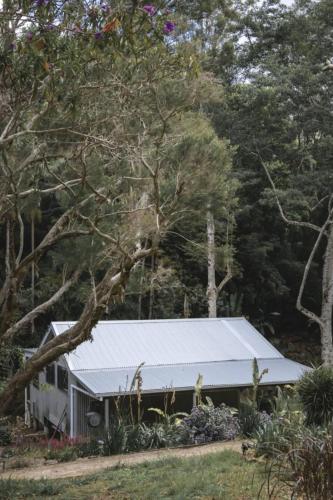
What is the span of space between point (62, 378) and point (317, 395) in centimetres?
890

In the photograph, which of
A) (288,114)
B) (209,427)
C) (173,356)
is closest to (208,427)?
(209,427)

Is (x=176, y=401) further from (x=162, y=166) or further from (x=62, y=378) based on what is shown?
(x=162, y=166)

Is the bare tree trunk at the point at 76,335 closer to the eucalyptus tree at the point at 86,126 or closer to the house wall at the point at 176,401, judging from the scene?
the eucalyptus tree at the point at 86,126

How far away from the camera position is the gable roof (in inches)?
584

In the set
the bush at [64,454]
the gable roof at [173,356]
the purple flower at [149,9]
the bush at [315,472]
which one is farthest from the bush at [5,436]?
the purple flower at [149,9]

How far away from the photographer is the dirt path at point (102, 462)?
930 centimetres

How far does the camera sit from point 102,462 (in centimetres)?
1020

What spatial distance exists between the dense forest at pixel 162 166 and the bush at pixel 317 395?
12.1 ft

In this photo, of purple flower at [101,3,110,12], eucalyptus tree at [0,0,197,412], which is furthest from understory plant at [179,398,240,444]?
purple flower at [101,3,110,12]

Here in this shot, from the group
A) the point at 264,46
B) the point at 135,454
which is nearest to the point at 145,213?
the point at 135,454

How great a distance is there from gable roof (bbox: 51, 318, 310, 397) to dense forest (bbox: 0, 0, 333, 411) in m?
1.65

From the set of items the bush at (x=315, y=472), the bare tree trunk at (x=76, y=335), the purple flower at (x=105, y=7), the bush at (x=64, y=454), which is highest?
the purple flower at (x=105, y=7)

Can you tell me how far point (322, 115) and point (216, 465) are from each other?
13.6 m

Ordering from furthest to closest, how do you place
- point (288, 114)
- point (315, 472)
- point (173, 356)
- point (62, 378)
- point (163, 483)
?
point (288, 114)
point (62, 378)
point (173, 356)
point (163, 483)
point (315, 472)
